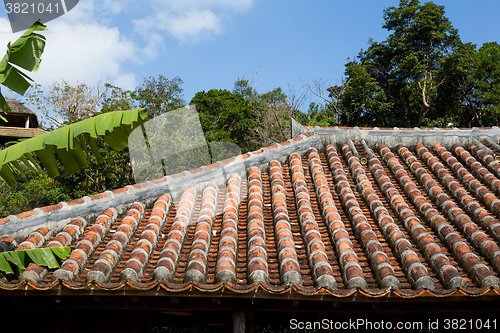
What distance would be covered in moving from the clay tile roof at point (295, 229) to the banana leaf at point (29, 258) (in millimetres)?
110

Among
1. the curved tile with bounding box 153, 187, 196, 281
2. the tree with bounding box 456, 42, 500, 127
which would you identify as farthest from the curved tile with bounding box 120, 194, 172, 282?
the tree with bounding box 456, 42, 500, 127

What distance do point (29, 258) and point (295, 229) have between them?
296 centimetres

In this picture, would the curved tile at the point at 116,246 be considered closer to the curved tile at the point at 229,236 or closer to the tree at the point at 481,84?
the curved tile at the point at 229,236

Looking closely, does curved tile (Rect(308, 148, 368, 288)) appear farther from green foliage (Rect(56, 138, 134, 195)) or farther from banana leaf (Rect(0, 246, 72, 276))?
green foliage (Rect(56, 138, 134, 195))

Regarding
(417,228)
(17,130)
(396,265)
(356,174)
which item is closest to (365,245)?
(396,265)

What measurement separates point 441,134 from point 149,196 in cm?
557

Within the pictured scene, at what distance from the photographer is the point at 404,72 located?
25.4 metres

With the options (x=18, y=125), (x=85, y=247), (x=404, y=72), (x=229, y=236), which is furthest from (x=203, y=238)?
(x=18, y=125)

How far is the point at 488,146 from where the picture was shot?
23.7 ft

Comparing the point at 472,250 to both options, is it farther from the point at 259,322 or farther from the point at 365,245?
the point at 259,322

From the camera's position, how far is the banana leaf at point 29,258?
360cm

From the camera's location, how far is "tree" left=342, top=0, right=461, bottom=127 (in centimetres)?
2502

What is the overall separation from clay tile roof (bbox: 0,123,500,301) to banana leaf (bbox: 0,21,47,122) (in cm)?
170

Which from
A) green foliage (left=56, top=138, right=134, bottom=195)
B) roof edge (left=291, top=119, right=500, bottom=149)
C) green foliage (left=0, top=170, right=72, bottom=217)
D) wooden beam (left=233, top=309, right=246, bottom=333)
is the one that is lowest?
wooden beam (left=233, top=309, right=246, bottom=333)
